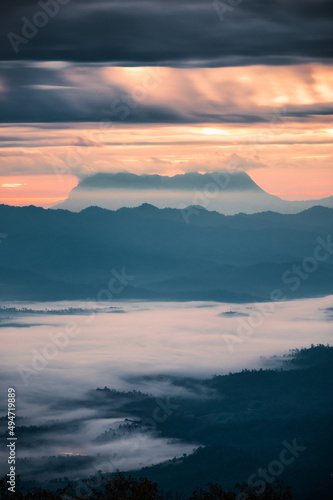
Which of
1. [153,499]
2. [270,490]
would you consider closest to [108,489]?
[153,499]

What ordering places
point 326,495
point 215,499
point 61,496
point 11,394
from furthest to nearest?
1. point 326,495
2. point 11,394
3. point 215,499
4. point 61,496

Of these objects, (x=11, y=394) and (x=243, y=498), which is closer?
(x=243, y=498)

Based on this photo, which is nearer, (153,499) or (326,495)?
(153,499)

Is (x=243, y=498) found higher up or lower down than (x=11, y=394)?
lower down

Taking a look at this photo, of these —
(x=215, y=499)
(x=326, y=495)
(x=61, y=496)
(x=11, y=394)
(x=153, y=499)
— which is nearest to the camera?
(x=153, y=499)

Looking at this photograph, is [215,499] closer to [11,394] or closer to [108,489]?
[108,489]

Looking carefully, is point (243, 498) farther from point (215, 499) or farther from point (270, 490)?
point (215, 499)

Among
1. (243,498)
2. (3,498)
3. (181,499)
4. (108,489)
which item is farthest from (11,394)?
(181,499)

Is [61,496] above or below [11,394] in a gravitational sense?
below

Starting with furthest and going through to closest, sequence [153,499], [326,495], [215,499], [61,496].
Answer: [326,495] → [215,499] → [61,496] → [153,499]
